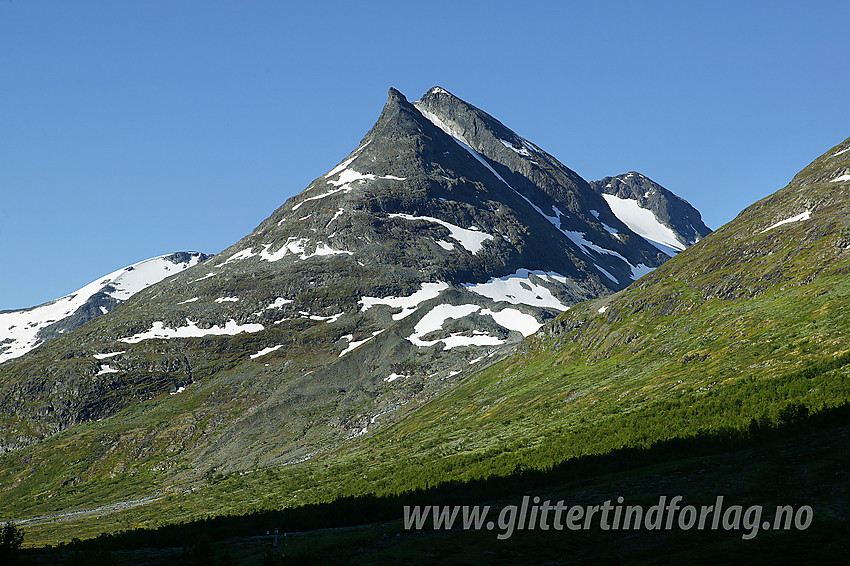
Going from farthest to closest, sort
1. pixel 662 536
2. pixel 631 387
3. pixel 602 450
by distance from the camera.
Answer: pixel 631 387, pixel 602 450, pixel 662 536

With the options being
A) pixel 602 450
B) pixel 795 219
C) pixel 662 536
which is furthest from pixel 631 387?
pixel 795 219

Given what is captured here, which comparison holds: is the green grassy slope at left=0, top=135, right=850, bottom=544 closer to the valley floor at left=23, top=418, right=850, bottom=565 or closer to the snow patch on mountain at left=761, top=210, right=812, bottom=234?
the snow patch on mountain at left=761, top=210, right=812, bottom=234

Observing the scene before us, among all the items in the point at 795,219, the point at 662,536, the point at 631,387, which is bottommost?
the point at 631,387

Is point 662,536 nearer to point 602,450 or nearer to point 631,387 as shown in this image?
point 602,450

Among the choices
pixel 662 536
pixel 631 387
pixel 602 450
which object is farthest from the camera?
pixel 631 387

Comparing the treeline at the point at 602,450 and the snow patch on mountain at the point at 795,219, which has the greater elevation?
the snow patch on mountain at the point at 795,219

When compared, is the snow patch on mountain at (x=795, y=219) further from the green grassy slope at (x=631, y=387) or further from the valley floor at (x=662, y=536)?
the valley floor at (x=662, y=536)

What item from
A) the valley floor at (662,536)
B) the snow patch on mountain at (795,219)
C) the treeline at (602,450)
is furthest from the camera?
the snow patch on mountain at (795,219)

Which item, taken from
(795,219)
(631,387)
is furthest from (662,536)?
(795,219)

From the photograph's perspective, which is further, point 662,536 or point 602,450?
point 602,450

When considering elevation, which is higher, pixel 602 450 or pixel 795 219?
pixel 795 219

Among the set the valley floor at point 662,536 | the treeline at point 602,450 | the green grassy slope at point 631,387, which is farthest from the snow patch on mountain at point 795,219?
the valley floor at point 662,536

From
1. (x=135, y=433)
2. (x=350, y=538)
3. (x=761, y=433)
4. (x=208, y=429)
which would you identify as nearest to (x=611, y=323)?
(x=761, y=433)

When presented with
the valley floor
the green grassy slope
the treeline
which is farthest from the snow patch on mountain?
the valley floor
